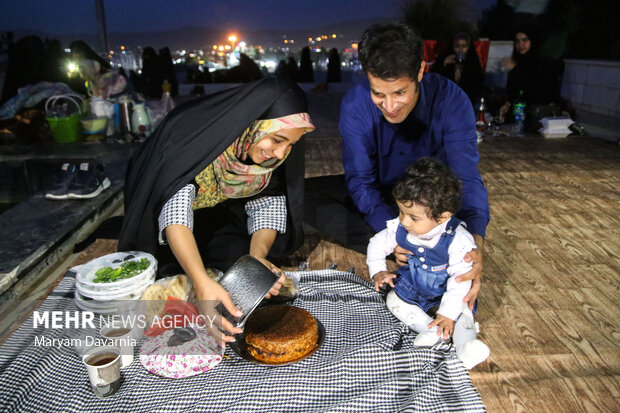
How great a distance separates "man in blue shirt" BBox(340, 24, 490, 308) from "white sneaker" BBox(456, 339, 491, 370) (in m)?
0.49

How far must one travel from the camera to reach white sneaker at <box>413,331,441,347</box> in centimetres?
194

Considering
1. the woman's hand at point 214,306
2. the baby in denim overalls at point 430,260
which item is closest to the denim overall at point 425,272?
the baby in denim overalls at point 430,260

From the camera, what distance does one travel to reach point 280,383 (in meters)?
1.76

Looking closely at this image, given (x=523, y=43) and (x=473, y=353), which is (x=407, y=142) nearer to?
(x=473, y=353)

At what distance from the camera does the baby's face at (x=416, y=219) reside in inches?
73.6

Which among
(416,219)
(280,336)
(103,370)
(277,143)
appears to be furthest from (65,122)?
(416,219)

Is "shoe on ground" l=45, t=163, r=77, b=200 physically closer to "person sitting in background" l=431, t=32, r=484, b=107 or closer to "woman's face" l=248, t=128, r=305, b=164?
"woman's face" l=248, t=128, r=305, b=164

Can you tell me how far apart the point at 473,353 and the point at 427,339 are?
7.7 inches

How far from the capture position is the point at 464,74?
704 cm

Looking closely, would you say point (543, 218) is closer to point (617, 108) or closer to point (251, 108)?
point (251, 108)

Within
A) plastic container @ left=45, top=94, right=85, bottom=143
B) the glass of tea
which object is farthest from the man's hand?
plastic container @ left=45, top=94, right=85, bottom=143

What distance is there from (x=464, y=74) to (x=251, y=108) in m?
5.87

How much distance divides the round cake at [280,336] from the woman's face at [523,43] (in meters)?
6.80

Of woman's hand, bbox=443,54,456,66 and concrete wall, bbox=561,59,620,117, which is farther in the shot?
concrete wall, bbox=561,59,620,117
